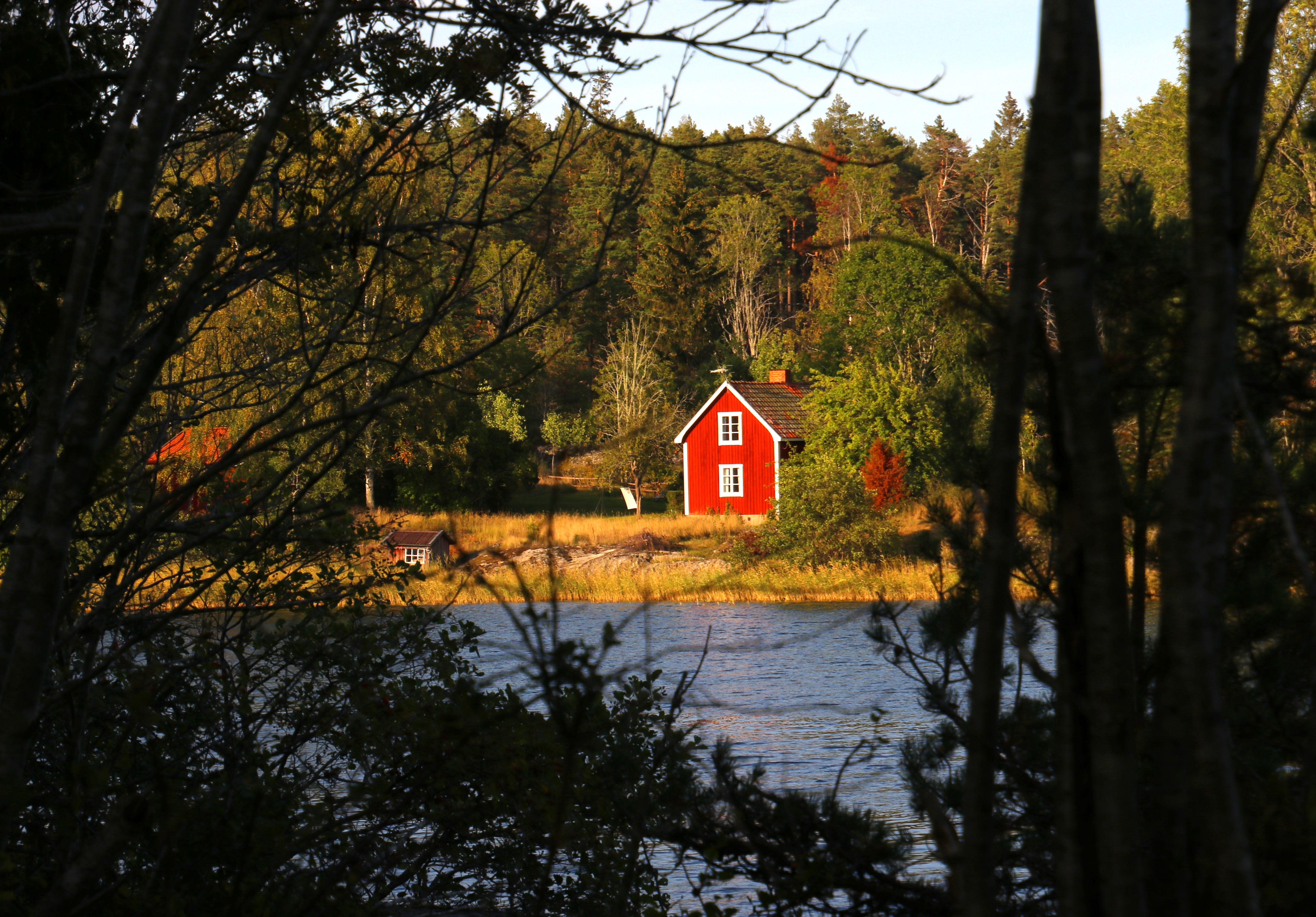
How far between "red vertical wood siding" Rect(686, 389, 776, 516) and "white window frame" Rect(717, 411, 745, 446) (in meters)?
0.04

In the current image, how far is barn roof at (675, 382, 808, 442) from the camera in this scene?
37469mm

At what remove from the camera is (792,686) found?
1539 cm

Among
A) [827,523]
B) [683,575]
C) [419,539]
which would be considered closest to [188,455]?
[419,539]

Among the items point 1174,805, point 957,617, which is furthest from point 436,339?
point 1174,805

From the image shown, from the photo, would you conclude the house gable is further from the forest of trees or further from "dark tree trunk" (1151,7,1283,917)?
"dark tree trunk" (1151,7,1283,917)

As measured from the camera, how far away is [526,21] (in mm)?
2781

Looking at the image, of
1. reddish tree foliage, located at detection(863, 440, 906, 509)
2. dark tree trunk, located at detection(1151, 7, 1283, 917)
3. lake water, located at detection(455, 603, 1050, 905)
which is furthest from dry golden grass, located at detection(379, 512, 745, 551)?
dark tree trunk, located at detection(1151, 7, 1283, 917)

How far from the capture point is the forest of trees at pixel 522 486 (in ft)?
4.48

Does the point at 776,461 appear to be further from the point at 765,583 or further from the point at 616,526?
the point at 765,583

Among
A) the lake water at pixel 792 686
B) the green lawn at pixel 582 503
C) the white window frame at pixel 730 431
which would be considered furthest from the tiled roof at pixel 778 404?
the lake water at pixel 792 686

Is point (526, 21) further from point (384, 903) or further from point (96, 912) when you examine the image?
point (384, 903)

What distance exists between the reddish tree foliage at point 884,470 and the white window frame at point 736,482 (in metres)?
6.32

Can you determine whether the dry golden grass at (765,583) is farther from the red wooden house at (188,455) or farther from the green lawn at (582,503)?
the red wooden house at (188,455)

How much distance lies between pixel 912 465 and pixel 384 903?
30869mm
